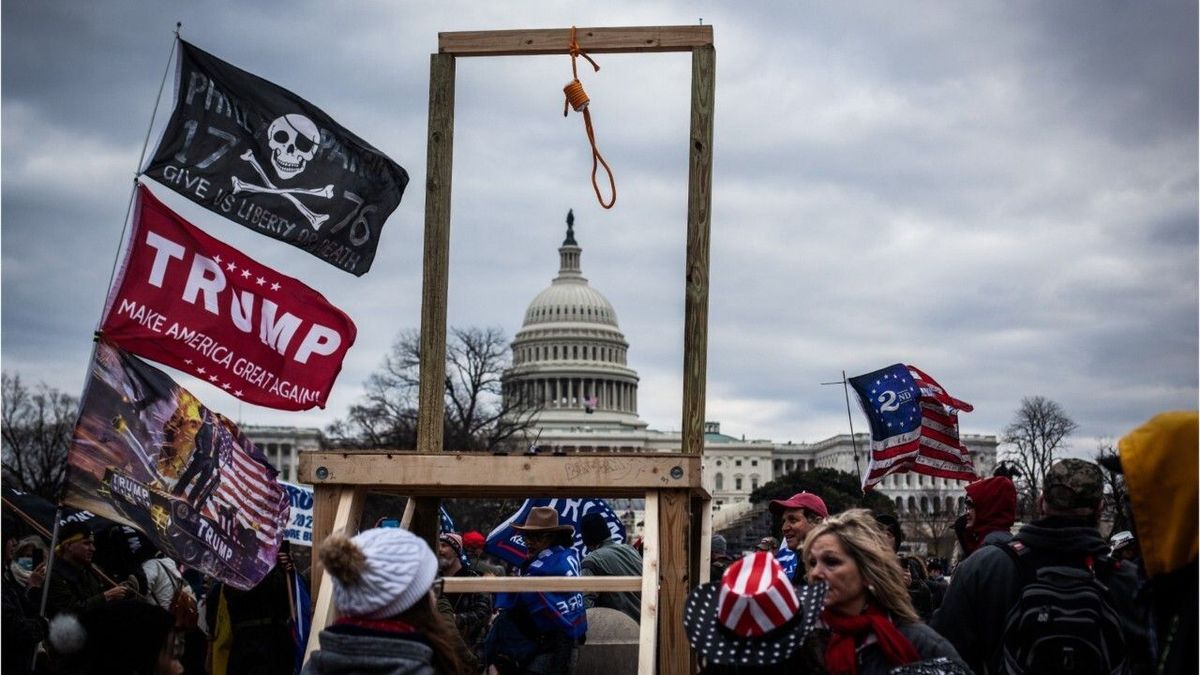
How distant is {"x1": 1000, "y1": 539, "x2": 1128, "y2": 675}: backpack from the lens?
468 cm

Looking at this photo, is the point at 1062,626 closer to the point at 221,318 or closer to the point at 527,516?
the point at 221,318

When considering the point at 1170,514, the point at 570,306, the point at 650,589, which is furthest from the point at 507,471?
the point at 570,306

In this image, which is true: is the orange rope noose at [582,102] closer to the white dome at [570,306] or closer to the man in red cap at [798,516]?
the man in red cap at [798,516]

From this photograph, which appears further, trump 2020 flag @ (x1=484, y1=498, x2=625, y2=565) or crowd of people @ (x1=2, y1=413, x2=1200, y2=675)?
trump 2020 flag @ (x1=484, y1=498, x2=625, y2=565)

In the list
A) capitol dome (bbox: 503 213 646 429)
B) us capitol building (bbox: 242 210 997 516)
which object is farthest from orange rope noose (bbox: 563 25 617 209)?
capitol dome (bbox: 503 213 646 429)

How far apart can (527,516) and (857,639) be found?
5321mm

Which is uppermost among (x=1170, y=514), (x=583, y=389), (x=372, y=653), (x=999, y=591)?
(x=583, y=389)

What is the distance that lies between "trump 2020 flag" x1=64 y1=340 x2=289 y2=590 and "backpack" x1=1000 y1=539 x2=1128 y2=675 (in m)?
3.52

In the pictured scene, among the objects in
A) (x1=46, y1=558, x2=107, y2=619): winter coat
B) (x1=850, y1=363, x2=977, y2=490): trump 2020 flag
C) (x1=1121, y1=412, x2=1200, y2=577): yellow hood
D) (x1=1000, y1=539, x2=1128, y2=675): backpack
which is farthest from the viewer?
(x1=850, y1=363, x2=977, y2=490): trump 2020 flag

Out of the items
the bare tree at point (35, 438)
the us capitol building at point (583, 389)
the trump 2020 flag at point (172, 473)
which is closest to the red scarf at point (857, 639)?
the trump 2020 flag at point (172, 473)

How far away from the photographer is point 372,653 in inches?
161

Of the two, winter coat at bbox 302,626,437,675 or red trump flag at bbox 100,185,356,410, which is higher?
red trump flag at bbox 100,185,356,410

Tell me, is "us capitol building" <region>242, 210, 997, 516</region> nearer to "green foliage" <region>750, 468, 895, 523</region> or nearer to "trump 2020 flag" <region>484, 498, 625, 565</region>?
"green foliage" <region>750, 468, 895, 523</region>

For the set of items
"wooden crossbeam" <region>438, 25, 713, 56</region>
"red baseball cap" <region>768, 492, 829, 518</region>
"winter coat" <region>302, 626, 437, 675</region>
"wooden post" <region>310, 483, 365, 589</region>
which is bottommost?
"winter coat" <region>302, 626, 437, 675</region>
